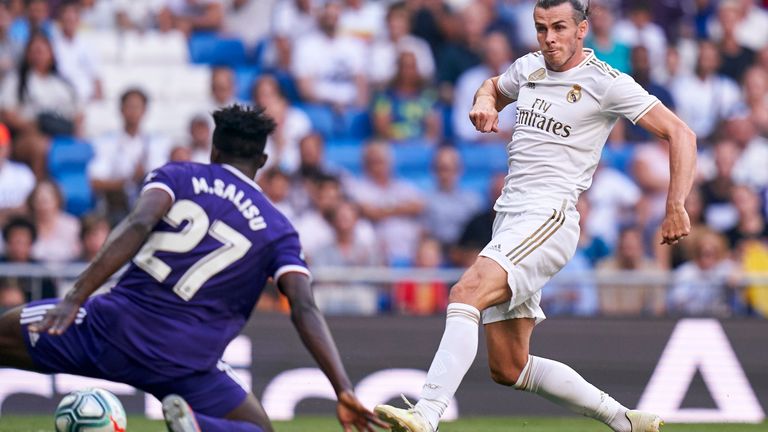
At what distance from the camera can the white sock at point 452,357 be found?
6949 millimetres

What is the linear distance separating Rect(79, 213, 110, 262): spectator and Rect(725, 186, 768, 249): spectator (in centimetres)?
606

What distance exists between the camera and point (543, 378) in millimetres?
7566

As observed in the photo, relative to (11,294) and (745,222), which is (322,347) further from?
(745,222)

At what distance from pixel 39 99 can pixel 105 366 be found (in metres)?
8.47

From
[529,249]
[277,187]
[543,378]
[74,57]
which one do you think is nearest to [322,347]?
[529,249]

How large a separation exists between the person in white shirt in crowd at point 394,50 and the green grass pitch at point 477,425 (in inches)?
227

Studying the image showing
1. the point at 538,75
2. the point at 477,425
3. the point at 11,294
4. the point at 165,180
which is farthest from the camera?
the point at 11,294

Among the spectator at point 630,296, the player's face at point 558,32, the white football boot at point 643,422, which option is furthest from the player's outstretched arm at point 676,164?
the spectator at point 630,296

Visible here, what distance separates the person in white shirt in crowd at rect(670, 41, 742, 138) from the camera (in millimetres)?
15523

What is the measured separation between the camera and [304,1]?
15602 mm

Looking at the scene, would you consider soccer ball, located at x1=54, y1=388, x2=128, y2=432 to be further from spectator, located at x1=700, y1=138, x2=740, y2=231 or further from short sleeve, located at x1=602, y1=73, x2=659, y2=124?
spectator, located at x1=700, y1=138, x2=740, y2=231

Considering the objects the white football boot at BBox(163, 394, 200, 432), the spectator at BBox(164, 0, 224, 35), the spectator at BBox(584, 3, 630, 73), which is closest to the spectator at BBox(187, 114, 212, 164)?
the spectator at BBox(164, 0, 224, 35)

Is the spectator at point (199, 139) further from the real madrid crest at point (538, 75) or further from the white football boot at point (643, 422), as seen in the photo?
the white football boot at point (643, 422)

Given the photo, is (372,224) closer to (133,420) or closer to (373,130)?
(373,130)
